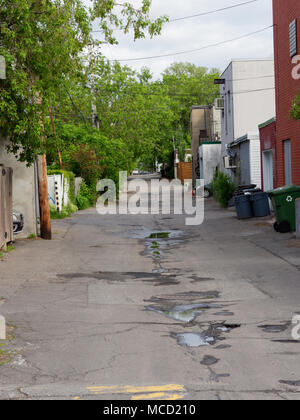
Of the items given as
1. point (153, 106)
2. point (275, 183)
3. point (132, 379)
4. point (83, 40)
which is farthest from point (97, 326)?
point (153, 106)

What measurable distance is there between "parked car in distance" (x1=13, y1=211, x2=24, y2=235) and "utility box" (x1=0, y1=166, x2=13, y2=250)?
31.8 inches

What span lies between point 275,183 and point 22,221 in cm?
1046

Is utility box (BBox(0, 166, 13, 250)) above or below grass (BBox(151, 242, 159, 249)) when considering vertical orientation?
above

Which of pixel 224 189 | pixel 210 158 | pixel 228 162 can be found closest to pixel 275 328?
pixel 224 189

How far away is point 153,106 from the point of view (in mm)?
57406

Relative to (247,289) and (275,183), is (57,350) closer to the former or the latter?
(247,289)

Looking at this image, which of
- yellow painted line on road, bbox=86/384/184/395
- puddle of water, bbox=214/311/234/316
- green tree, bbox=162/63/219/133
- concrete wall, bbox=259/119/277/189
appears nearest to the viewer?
yellow painted line on road, bbox=86/384/184/395

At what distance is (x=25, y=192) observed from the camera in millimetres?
18781

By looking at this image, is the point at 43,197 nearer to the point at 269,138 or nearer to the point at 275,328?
the point at 269,138

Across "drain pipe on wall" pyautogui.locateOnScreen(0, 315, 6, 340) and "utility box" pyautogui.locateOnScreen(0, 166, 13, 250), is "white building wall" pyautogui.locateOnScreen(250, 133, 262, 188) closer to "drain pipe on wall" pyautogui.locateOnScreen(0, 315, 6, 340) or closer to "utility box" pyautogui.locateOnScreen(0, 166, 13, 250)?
"utility box" pyautogui.locateOnScreen(0, 166, 13, 250)

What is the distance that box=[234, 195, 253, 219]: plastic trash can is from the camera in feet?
74.5

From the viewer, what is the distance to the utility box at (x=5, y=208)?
51.3 feet

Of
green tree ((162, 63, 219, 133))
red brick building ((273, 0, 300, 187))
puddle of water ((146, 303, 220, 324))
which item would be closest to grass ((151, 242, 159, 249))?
red brick building ((273, 0, 300, 187))

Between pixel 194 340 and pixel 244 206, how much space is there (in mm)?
15974
